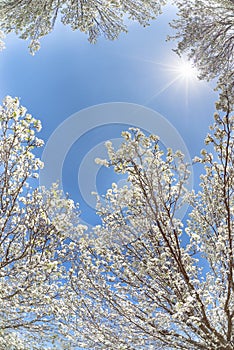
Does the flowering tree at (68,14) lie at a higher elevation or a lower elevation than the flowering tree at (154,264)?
higher

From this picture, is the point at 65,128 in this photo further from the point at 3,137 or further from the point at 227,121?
the point at 227,121

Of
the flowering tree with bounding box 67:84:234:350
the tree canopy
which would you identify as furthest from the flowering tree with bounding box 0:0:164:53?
the flowering tree with bounding box 67:84:234:350

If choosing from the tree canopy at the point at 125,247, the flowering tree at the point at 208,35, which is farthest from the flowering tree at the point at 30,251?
the flowering tree at the point at 208,35

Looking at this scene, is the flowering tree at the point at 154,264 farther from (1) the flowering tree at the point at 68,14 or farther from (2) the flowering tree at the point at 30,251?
(1) the flowering tree at the point at 68,14

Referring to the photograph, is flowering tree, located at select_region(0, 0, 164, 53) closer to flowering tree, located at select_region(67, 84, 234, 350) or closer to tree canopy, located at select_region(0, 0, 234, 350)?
tree canopy, located at select_region(0, 0, 234, 350)

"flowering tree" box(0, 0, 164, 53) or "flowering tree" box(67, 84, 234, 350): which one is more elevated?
"flowering tree" box(0, 0, 164, 53)

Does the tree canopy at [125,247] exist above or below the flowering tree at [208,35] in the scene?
below

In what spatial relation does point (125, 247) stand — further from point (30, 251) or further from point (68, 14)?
point (68, 14)

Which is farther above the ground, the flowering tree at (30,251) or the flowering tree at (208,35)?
the flowering tree at (208,35)

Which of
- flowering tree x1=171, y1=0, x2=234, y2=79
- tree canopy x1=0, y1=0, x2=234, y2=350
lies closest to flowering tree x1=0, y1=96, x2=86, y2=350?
tree canopy x1=0, y1=0, x2=234, y2=350

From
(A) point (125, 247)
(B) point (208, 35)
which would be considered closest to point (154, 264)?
(A) point (125, 247)

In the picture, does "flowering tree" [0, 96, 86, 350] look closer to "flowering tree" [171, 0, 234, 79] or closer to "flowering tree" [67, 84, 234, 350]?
"flowering tree" [67, 84, 234, 350]

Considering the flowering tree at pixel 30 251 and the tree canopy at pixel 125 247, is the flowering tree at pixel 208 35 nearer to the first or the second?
the tree canopy at pixel 125 247

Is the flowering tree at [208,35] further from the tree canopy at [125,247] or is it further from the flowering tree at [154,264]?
the flowering tree at [154,264]
